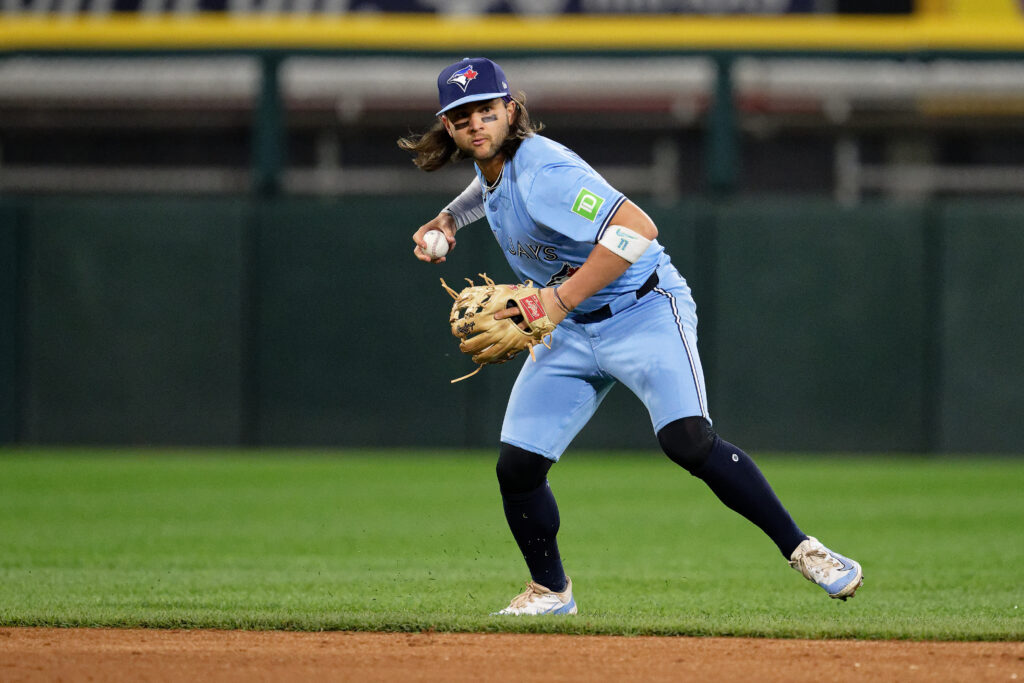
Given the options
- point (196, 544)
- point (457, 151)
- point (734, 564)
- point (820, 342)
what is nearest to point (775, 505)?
point (457, 151)

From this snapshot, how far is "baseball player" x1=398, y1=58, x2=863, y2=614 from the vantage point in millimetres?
4305

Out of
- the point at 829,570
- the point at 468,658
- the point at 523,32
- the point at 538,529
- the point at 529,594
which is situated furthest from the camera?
the point at 523,32

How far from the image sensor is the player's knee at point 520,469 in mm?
4656

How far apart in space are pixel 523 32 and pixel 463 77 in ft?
29.2

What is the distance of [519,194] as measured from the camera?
449 cm

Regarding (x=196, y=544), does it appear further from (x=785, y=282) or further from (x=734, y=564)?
(x=785, y=282)

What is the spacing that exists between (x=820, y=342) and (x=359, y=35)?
17.1 feet

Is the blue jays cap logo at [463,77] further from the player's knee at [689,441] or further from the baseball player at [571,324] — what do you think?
the player's knee at [689,441]

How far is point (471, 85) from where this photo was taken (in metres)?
4.36

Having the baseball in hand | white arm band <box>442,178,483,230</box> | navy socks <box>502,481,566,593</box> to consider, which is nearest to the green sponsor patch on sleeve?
the baseball in hand

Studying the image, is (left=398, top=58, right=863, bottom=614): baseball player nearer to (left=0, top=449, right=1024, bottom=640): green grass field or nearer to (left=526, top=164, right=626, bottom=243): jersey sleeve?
(left=526, top=164, right=626, bottom=243): jersey sleeve

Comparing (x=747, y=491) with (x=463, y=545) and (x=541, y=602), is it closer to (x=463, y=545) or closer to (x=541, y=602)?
(x=541, y=602)

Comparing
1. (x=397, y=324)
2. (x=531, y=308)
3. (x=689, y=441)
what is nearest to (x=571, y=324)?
(x=531, y=308)

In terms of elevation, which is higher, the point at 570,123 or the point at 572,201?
the point at 572,201
